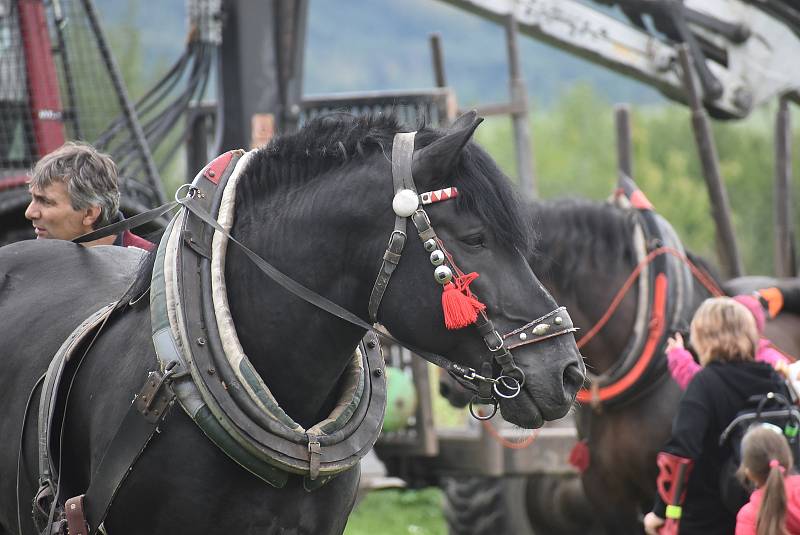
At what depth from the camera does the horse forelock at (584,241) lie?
5203 mm

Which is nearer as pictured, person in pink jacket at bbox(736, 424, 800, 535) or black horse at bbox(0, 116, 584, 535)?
black horse at bbox(0, 116, 584, 535)

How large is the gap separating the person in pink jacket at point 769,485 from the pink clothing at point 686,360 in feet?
2.22

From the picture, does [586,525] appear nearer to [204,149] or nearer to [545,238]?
[545,238]

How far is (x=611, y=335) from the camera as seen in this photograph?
16.9 feet

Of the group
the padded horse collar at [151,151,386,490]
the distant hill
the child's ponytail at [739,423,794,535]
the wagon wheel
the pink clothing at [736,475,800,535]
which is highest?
the padded horse collar at [151,151,386,490]

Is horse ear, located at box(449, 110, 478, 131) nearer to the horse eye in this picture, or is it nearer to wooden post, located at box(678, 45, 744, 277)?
the horse eye

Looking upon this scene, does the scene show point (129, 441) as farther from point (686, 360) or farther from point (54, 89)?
point (54, 89)

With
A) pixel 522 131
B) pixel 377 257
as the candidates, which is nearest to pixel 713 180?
pixel 522 131

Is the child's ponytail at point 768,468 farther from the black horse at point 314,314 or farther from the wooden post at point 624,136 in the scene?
the wooden post at point 624,136

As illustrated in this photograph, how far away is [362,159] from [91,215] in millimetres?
1039

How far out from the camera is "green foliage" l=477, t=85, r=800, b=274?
40312mm

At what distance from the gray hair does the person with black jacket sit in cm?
215

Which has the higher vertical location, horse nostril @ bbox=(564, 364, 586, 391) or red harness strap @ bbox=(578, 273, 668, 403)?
horse nostril @ bbox=(564, 364, 586, 391)

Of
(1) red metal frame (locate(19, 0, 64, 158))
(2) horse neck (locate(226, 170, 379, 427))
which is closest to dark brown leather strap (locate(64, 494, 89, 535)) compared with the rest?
(2) horse neck (locate(226, 170, 379, 427))
